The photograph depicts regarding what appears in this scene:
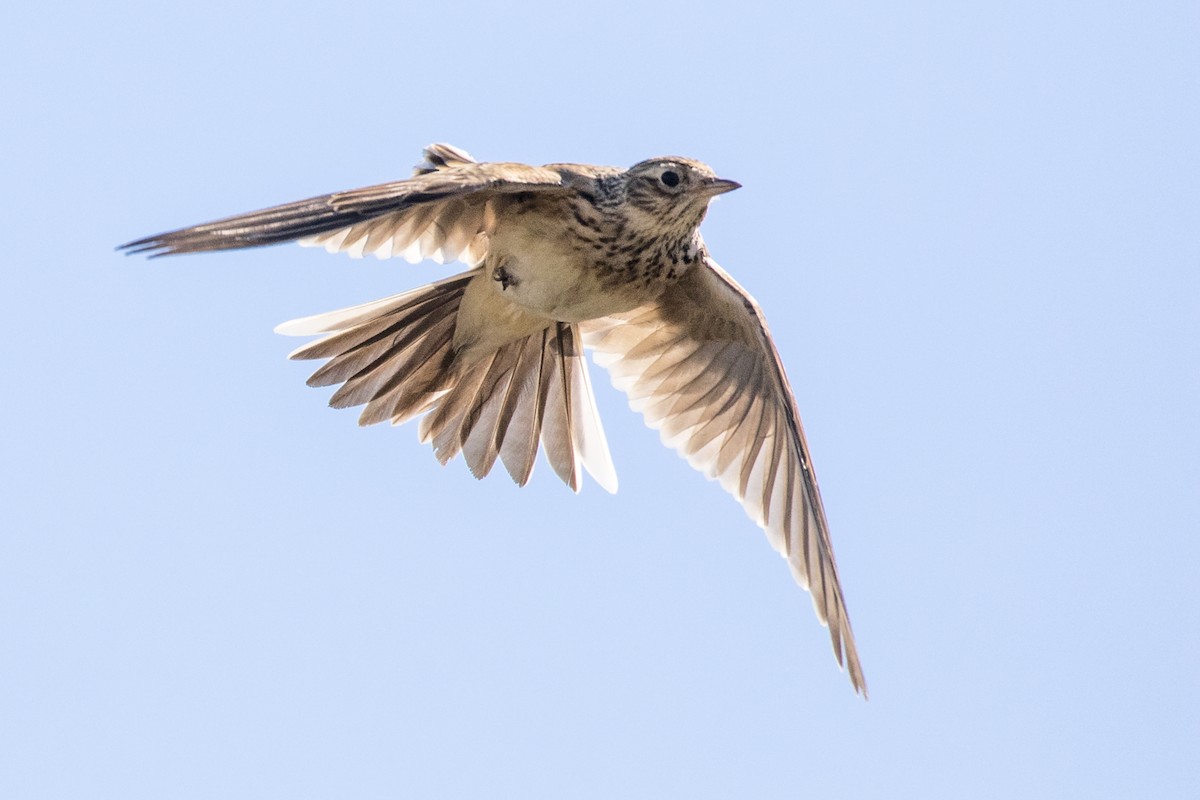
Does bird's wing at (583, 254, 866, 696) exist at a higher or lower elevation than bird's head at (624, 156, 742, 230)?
lower

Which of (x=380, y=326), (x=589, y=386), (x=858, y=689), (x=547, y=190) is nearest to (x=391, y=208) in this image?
(x=547, y=190)

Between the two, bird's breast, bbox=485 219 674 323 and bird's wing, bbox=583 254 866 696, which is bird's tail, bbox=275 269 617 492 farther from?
bird's breast, bbox=485 219 674 323

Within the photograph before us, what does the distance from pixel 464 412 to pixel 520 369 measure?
406mm

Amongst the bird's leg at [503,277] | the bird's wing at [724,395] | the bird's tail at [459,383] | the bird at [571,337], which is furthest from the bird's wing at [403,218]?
the bird's wing at [724,395]

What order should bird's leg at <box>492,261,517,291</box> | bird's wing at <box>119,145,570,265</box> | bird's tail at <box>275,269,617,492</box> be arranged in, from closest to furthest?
bird's wing at <box>119,145,570,265</box> < bird's leg at <box>492,261,517,291</box> < bird's tail at <box>275,269,617,492</box>

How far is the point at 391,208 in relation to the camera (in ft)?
24.0

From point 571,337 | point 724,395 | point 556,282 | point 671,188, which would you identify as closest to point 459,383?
point 571,337

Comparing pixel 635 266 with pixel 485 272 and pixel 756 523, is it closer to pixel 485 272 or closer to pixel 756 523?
pixel 485 272

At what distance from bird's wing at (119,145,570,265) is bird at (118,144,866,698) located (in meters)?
0.01

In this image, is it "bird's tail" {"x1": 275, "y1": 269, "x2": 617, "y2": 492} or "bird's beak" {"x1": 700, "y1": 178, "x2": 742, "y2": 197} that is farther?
"bird's tail" {"x1": 275, "y1": 269, "x2": 617, "y2": 492}

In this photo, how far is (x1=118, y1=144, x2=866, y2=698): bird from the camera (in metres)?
8.53

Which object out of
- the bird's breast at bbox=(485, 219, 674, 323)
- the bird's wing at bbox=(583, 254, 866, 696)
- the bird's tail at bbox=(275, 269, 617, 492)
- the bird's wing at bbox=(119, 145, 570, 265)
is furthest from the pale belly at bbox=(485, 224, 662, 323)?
the bird's wing at bbox=(583, 254, 866, 696)

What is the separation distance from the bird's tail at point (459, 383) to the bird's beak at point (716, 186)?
140 centimetres

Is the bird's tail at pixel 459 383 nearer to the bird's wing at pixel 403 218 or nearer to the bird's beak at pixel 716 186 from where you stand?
the bird's wing at pixel 403 218
